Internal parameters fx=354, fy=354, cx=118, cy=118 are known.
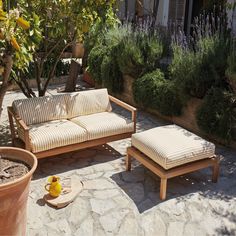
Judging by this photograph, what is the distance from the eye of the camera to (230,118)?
5.56m

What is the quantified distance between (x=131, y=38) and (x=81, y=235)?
16.3 feet

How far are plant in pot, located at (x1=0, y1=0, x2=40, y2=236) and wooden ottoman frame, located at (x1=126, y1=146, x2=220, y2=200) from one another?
153 cm

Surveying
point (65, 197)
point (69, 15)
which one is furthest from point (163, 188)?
point (69, 15)

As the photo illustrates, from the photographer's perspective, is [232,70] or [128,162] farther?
[232,70]

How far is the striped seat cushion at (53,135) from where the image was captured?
4652 millimetres

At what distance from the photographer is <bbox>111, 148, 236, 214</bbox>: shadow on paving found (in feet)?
14.2

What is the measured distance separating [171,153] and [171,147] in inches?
5.4

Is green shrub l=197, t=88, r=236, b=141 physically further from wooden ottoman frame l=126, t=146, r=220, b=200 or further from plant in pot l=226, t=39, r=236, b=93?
wooden ottoman frame l=126, t=146, r=220, b=200

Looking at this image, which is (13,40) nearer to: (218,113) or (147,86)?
(218,113)

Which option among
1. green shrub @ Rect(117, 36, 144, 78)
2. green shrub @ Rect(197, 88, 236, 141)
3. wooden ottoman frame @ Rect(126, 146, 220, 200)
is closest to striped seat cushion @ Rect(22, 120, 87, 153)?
wooden ottoman frame @ Rect(126, 146, 220, 200)

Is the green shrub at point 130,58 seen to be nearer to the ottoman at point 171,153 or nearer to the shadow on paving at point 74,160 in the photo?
the shadow on paving at point 74,160

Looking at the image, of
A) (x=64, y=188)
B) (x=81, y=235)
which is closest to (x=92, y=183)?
(x=64, y=188)

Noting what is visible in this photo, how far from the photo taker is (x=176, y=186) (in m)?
4.61

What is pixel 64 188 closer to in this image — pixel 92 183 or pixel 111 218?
pixel 92 183
